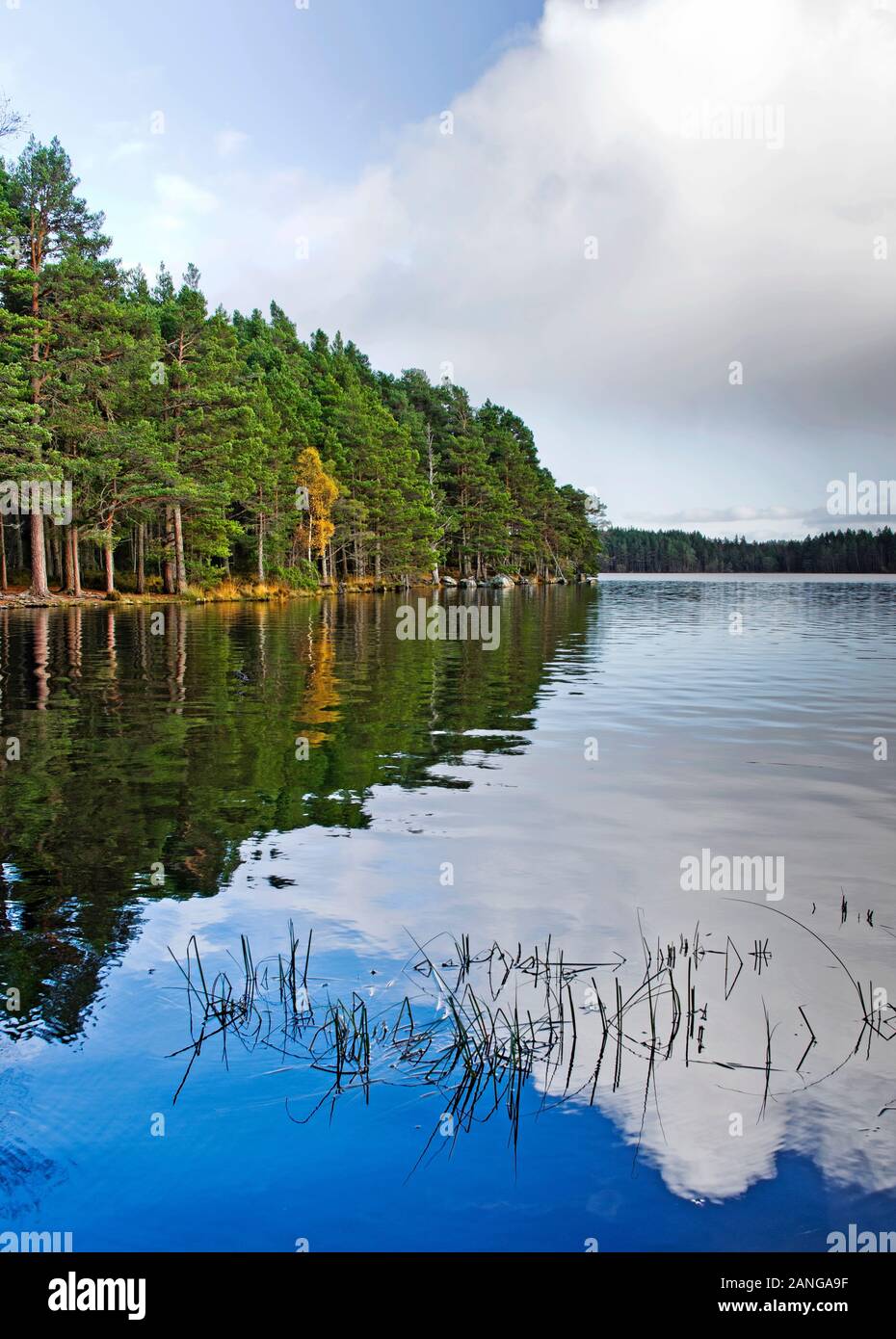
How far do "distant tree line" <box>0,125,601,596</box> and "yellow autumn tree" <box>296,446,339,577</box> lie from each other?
0.12m

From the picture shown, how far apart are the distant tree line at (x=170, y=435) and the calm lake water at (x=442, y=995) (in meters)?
35.3

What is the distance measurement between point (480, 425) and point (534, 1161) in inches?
4376

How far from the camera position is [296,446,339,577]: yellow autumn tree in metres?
67.1

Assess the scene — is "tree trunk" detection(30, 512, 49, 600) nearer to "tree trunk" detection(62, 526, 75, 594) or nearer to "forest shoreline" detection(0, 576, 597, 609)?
"forest shoreline" detection(0, 576, 597, 609)

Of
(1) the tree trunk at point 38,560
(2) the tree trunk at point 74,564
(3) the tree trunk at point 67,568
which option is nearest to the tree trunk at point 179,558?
(2) the tree trunk at point 74,564

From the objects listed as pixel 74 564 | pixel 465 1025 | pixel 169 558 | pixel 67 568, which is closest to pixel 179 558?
pixel 169 558

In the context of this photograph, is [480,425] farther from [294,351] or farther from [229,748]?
[229,748]

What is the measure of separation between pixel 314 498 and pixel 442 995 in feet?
214

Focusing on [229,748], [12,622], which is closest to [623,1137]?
[229,748]

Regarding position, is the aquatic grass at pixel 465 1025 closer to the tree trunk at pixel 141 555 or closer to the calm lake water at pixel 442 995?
the calm lake water at pixel 442 995

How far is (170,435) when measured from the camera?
184 feet

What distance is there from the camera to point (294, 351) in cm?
9369

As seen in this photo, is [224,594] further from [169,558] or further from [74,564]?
[74,564]

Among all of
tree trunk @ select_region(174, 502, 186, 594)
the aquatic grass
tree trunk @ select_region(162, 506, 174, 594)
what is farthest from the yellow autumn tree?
the aquatic grass
